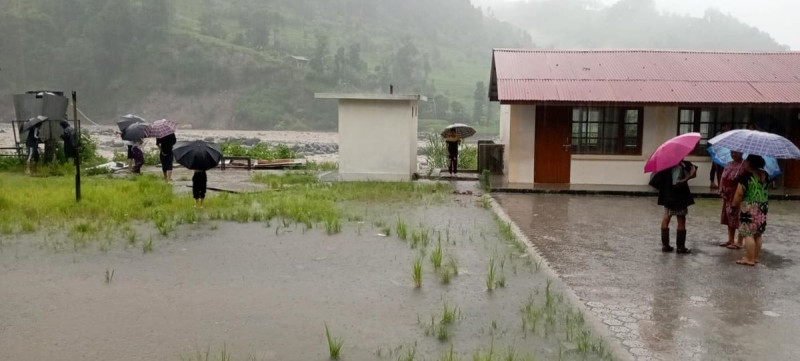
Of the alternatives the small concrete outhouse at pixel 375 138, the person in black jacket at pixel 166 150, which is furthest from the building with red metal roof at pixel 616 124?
the person in black jacket at pixel 166 150

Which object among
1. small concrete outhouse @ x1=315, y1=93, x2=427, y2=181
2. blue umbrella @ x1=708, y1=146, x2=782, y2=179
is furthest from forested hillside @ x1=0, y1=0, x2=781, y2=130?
blue umbrella @ x1=708, y1=146, x2=782, y2=179

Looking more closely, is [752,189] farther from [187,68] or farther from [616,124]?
[187,68]

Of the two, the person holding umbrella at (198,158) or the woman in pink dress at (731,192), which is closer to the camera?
the woman in pink dress at (731,192)

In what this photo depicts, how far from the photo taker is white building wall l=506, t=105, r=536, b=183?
1641 cm

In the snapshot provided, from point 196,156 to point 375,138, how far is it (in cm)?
636

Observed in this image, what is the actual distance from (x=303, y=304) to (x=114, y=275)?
92.1 inches

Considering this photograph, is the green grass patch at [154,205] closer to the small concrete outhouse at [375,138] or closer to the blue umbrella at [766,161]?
the small concrete outhouse at [375,138]

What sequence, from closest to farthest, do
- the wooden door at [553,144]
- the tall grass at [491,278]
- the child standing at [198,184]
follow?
the tall grass at [491,278], the child standing at [198,184], the wooden door at [553,144]

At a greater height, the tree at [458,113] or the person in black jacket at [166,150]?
the tree at [458,113]

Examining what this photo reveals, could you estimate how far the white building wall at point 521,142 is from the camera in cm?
1641

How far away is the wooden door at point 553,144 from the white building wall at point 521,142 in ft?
0.39

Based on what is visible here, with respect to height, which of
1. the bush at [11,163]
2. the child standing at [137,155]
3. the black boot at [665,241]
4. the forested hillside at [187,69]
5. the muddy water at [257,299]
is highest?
the forested hillside at [187,69]

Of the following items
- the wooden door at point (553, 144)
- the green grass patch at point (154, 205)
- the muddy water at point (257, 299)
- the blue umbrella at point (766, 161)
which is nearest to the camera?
the muddy water at point (257, 299)

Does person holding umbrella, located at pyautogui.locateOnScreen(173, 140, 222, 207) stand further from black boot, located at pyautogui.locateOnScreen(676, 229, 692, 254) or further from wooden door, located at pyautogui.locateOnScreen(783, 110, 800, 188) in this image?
wooden door, located at pyautogui.locateOnScreen(783, 110, 800, 188)
